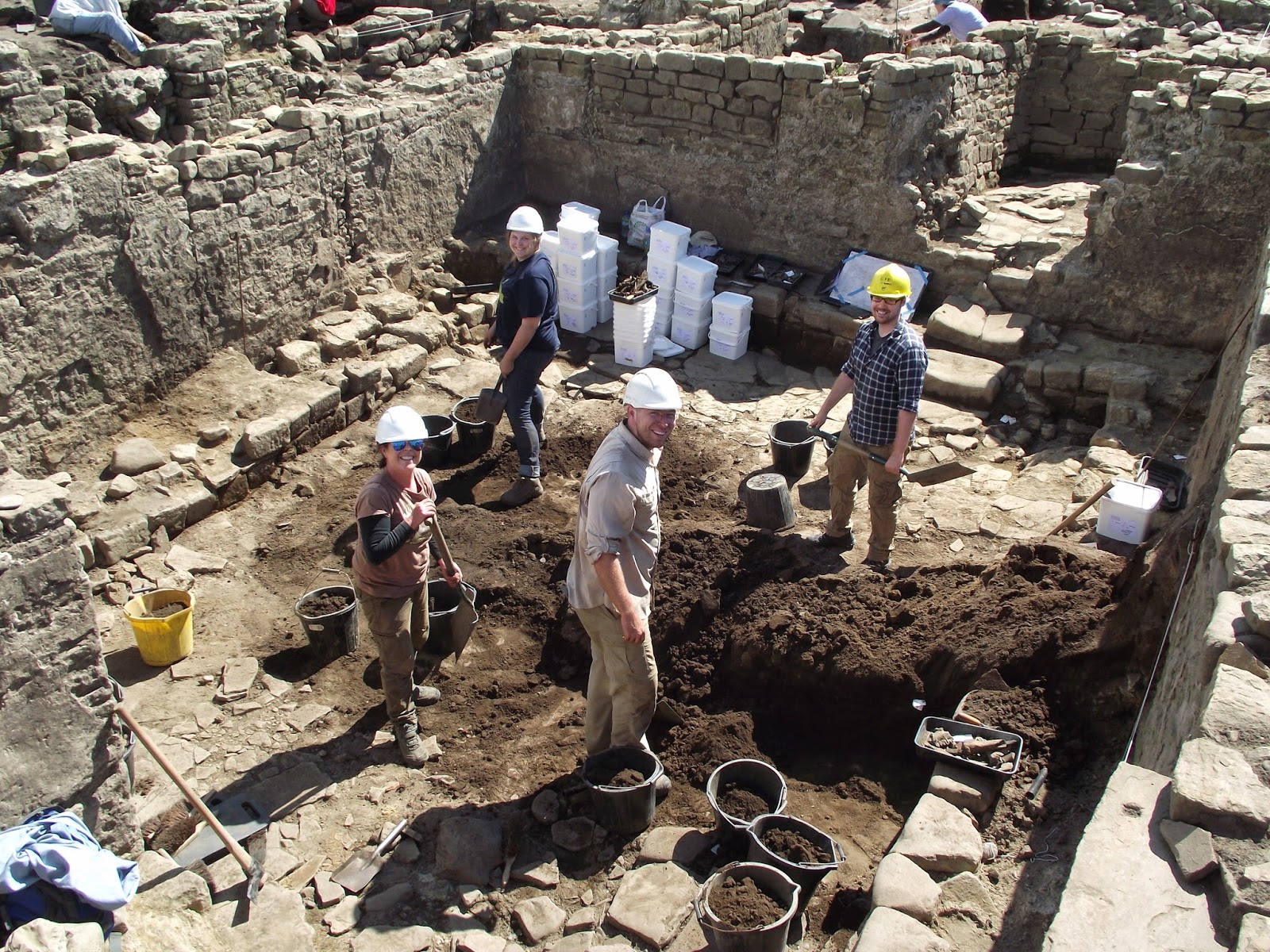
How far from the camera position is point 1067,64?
10.9 metres

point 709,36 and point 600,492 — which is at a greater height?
point 709,36

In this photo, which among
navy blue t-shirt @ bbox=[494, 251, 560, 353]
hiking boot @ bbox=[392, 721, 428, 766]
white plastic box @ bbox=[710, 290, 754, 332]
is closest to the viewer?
hiking boot @ bbox=[392, 721, 428, 766]

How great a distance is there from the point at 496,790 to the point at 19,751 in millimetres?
2108

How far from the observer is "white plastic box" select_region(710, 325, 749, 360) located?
30.1 feet

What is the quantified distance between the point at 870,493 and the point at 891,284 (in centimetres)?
129

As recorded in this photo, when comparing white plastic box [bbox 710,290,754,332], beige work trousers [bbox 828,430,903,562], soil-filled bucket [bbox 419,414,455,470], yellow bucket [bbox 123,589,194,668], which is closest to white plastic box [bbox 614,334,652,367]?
white plastic box [bbox 710,290,754,332]

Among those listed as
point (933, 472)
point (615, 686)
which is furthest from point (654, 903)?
point (933, 472)

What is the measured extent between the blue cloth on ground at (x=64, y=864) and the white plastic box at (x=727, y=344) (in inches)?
262

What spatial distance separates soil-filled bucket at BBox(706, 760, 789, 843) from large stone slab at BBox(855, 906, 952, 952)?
2.80ft

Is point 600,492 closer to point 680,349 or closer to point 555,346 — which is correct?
point 555,346

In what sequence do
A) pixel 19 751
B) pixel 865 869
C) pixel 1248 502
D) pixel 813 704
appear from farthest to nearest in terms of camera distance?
pixel 813 704 < pixel 865 869 < pixel 1248 502 < pixel 19 751

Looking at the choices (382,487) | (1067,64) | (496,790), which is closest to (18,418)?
(382,487)

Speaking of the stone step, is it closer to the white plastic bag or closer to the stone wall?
the white plastic bag

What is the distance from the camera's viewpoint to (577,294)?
9438 millimetres
